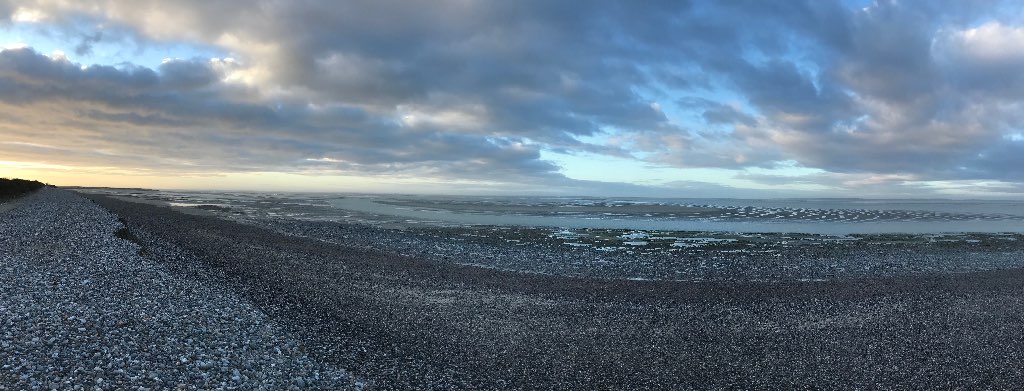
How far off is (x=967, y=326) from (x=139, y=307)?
23.5 m

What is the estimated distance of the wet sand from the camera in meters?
12.1

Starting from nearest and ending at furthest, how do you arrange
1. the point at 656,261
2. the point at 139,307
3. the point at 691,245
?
the point at 139,307 < the point at 656,261 < the point at 691,245

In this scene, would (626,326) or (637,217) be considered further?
(637,217)

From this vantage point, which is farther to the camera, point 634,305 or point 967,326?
point 634,305

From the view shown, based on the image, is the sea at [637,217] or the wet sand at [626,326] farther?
the sea at [637,217]

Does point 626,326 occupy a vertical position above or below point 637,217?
below

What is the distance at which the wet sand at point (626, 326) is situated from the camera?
12.1 metres

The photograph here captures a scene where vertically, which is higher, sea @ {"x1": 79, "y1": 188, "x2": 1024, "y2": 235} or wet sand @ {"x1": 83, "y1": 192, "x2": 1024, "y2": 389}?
sea @ {"x1": 79, "y1": 188, "x2": 1024, "y2": 235}

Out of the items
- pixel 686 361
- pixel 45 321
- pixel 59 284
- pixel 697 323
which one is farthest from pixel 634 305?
pixel 59 284

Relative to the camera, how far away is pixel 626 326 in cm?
1611

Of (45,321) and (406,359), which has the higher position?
(45,321)

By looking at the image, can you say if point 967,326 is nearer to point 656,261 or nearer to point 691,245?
point 656,261

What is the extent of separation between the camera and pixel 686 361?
1310 cm

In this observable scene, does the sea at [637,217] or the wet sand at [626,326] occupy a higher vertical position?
the sea at [637,217]
